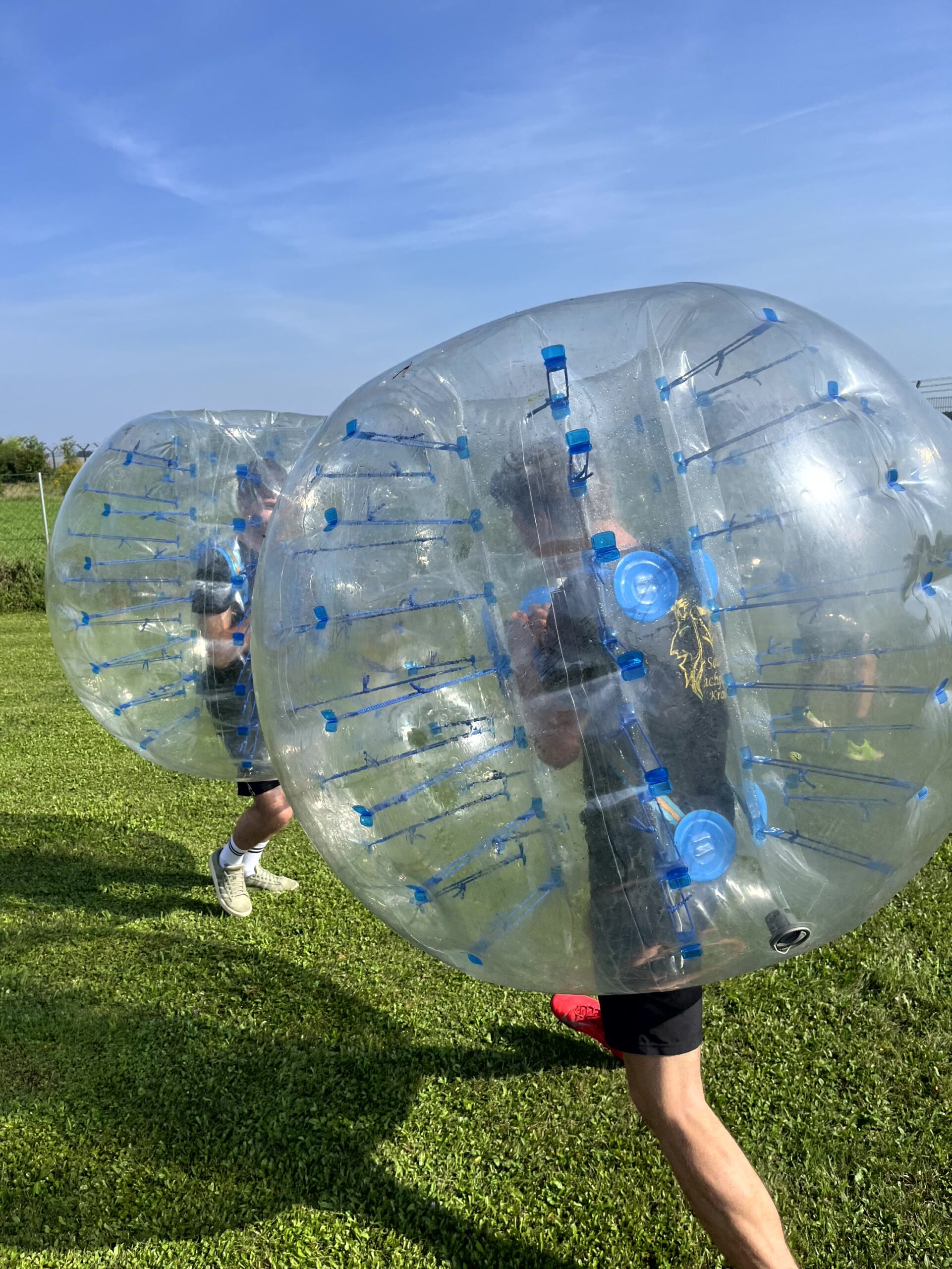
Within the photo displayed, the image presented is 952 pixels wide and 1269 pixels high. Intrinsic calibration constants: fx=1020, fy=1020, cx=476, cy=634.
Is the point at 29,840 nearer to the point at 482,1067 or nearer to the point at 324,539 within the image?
the point at 482,1067

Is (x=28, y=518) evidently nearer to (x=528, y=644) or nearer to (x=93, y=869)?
(x=93, y=869)

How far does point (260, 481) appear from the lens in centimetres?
320

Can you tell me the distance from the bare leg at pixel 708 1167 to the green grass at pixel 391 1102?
0.34 m

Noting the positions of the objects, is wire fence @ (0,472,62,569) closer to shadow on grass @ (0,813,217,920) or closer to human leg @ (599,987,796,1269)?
shadow on grass @ (0,813,217,920)

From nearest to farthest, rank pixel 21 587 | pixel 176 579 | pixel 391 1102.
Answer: pixel 391 1102, pixel 176 579, pixel 21 587

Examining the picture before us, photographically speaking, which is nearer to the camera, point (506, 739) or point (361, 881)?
point (506, 739)

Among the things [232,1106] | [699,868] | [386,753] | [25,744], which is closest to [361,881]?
[386,753]

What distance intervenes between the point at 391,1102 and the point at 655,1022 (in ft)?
4.17

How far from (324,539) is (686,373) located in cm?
75

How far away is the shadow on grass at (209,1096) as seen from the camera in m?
2.65

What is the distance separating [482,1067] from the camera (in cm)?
324

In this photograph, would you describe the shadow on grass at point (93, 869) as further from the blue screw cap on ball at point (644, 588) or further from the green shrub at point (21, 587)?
the green shrub at point (21, 587)

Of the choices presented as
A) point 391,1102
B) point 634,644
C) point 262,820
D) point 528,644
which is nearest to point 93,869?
point 262,820

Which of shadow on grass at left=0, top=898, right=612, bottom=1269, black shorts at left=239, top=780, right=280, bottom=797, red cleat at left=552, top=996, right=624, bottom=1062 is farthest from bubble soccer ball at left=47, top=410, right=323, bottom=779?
red cleat at left=552, top=996, right=624, bottom=1062
